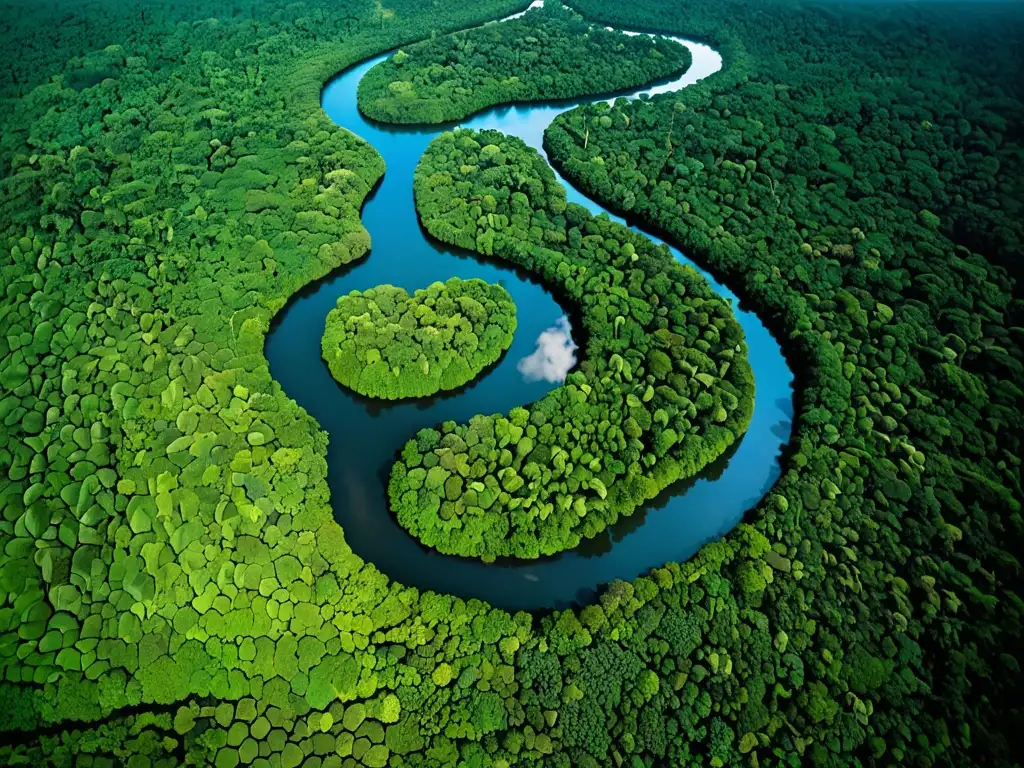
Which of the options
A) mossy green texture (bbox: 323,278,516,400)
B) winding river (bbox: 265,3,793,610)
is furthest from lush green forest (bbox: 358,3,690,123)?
mossy green texture (bbox: 323,278,516,400)

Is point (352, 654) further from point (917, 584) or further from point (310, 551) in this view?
point (917, 584)

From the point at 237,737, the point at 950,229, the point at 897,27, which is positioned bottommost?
the point at 237,737

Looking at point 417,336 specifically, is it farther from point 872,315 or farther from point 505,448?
point 872,315

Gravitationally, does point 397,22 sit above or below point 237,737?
above

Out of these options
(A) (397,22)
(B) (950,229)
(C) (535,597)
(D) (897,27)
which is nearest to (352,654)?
(C) (535,597)

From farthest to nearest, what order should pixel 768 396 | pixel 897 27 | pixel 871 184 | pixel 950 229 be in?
1. pixel 897 27
2. pixel 871 184
3. pixel 950 229
4. pixel 768 396

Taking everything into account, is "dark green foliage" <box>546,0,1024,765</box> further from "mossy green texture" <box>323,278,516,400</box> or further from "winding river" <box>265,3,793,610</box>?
"mossy green texture" <box>323,278,516,400</box>

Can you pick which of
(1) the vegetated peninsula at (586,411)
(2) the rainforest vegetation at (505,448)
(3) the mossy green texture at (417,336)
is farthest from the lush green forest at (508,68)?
(3) the mossy green texture at (417,336)
